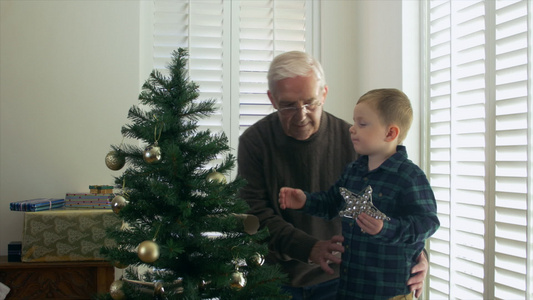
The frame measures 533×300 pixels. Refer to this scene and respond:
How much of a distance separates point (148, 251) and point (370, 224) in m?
0.55

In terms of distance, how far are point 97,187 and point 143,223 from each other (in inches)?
71.7

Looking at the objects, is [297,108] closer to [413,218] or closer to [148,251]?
[413,218]

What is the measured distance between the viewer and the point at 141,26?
3160 millimetres

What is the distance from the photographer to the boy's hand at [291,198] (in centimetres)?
149

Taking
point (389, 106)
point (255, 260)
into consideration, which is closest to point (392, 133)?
point (389, 106)

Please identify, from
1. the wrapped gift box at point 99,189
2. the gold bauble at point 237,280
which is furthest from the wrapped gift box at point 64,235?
the gold bauble at point 237,280

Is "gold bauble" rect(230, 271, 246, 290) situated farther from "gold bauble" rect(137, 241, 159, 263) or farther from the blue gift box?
the blue gift box

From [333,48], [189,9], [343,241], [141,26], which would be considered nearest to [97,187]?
[141,26]

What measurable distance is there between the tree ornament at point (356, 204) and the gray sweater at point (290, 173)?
174mm

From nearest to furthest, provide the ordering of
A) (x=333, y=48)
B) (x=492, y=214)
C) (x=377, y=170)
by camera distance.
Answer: (x=377, y=170) → (x=492, y=214) → (x=333, y=48)

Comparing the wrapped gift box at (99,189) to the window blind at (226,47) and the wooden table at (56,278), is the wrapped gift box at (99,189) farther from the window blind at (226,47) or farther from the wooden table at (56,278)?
the window blind at (226,47)

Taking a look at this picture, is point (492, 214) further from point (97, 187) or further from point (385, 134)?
point (97, 187)

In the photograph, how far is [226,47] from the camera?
3.21 metres

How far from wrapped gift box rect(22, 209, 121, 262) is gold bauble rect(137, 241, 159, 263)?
1753 millimetres
